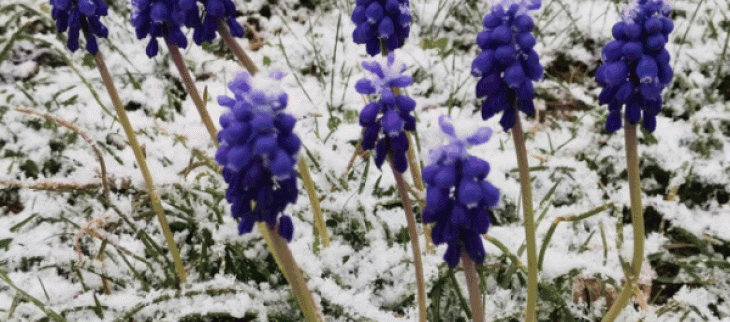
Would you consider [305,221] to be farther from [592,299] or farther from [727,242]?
[727,242]

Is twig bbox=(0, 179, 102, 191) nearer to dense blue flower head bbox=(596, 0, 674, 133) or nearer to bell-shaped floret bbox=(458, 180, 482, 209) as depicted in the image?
bell-shaped floret bbox=(458, 180, 482, 209)

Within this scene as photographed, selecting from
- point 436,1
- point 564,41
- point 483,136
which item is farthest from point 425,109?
point 483,136

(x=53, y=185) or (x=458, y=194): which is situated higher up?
(x=53, y=185)

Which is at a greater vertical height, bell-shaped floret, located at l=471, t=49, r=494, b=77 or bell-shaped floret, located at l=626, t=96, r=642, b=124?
bell-shaped floret, located at l=471, t=49, r=494, b=77

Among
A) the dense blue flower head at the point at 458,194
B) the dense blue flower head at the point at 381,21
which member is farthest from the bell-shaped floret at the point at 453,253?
the dense blue flower head at the point at 381,21

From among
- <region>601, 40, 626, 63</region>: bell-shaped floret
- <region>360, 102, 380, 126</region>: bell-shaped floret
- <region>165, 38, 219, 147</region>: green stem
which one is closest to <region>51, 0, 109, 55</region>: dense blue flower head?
<region>165, 38, 219, 147</region>: green stem

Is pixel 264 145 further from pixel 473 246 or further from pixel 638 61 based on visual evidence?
pixel 638 61

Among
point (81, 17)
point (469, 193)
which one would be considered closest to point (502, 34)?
point (469, 193)
